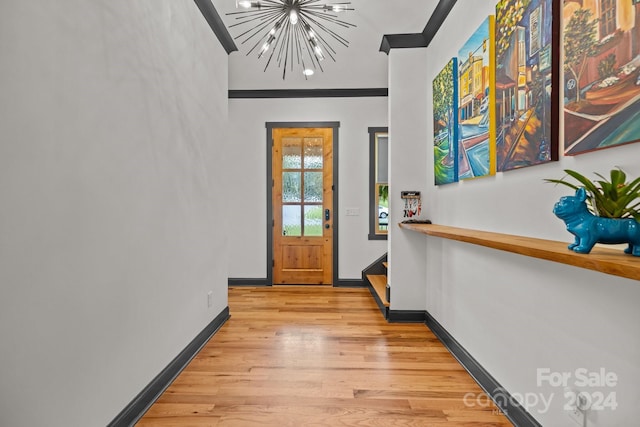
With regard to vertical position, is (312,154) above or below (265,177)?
above

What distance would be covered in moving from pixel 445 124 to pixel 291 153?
2.71 metres

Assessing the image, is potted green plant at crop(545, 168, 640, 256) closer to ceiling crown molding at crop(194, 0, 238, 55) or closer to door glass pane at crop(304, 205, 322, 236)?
ceiling crown molding at crop(194, 0, 238, 55)

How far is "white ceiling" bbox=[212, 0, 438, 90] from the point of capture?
3.22 meters

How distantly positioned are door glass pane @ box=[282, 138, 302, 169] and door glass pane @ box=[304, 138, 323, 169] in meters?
0.09

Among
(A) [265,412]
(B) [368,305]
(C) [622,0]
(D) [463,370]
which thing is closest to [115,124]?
(A) [265,412]

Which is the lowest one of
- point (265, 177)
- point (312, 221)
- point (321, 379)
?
point (321, 379)

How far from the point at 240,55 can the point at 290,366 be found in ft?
11.3

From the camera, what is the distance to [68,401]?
1.43 meters

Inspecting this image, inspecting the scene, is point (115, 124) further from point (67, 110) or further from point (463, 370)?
point (463, 370)

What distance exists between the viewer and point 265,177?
5.21m

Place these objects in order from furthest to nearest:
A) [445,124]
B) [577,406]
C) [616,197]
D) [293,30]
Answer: [293,30], [445,124], [577,406], [616,197]

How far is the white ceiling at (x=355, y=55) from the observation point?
127 inches

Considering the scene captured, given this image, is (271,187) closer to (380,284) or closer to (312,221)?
(312,221)
